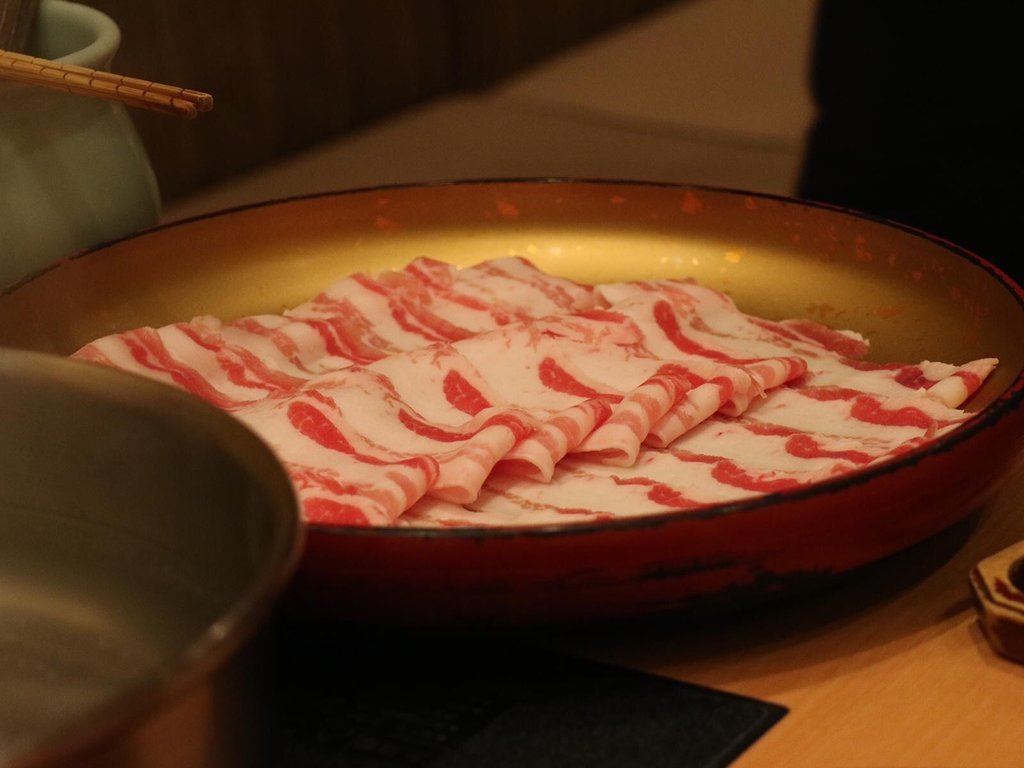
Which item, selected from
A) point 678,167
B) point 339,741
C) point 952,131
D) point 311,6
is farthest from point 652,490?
point 311,6

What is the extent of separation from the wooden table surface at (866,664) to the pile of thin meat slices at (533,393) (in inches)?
3.4

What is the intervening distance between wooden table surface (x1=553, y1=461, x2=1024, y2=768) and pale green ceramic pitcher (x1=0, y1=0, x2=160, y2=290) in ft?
2.11

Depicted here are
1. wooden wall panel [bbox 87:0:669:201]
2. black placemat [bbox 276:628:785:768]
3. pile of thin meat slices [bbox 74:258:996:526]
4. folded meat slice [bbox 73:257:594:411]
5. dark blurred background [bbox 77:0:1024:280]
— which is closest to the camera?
black placemat [bbox 276:628:785:768]

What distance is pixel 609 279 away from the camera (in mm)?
1477

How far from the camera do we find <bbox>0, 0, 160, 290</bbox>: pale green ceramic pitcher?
48.8 inches

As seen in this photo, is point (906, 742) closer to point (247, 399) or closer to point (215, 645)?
point (215, 645)

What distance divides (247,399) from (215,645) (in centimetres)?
68

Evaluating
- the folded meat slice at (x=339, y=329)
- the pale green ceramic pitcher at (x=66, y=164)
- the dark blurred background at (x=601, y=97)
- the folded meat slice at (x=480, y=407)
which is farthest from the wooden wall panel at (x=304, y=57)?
the folded meat slice at (x=480, y=407)

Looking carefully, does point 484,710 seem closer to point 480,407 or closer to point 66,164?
point 480,407

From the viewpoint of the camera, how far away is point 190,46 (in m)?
2.82

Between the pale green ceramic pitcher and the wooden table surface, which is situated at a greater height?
the pale green ceramic pitcher

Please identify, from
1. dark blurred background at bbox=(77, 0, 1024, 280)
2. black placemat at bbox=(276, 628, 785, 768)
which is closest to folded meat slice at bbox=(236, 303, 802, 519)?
black placemat at bbox=(276, 628, 785, 768)

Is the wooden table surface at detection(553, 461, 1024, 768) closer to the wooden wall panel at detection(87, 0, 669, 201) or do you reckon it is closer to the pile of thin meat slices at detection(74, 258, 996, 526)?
the pile of thin meat slices at detection(74, 258, 996, 526)

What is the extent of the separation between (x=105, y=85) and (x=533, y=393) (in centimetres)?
43
